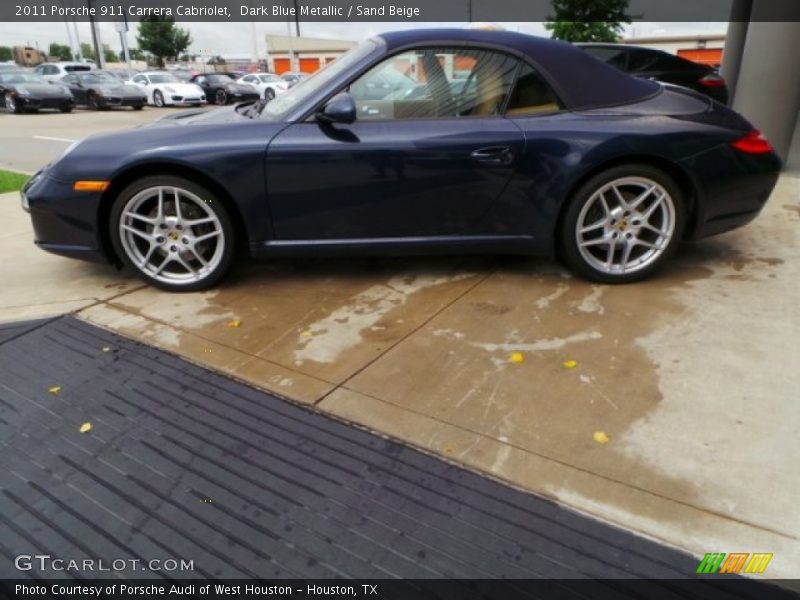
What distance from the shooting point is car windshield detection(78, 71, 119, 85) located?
2111 cm

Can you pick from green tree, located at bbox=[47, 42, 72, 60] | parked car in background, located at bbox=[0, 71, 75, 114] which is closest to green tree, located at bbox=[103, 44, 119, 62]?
green tree, located at bbox=[47, 42, 72, 60]

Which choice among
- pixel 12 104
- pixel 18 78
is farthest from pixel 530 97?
pixel 18 78

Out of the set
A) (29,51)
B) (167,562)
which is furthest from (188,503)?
(29,51)

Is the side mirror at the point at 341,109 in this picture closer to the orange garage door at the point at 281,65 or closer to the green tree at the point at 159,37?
the green tree at the point at 159,37

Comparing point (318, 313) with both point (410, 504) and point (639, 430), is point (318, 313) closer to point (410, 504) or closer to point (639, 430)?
point (410, 504)

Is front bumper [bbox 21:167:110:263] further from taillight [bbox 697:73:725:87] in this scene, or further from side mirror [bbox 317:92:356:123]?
taillight [bbox 697:73:725:87]

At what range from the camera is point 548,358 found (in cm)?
268

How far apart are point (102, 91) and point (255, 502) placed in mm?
22907

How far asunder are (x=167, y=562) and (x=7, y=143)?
40.3 ft

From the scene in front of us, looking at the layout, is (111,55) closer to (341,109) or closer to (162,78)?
(162,78)

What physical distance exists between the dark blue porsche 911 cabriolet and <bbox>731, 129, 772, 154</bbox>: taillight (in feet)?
0.05

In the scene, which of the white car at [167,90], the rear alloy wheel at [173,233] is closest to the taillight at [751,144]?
the rear alloy wheel at [173,233]

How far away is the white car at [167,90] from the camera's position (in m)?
22.6
